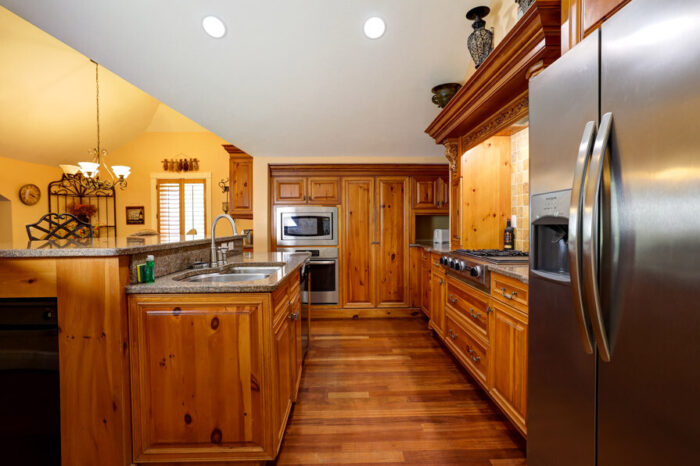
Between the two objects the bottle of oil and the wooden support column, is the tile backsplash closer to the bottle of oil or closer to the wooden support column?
the bottle of oil

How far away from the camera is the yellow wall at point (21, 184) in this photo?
17.3 ft

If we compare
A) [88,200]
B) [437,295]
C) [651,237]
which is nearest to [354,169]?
[437,295]

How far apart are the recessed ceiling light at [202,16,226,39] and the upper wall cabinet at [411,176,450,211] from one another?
266 centimetres

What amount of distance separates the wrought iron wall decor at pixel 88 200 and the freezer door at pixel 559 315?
7.01 m

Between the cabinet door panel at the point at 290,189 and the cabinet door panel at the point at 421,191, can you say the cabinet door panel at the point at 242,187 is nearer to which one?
the cabinet door panel at the point at 290,189

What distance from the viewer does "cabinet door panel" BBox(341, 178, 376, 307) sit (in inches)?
171

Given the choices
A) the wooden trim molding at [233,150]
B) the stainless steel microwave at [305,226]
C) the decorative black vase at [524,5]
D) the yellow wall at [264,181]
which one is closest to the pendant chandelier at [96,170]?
the wooden trim molding at [233,150]

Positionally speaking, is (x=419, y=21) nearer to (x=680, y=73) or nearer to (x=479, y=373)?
(x=680, y=73)

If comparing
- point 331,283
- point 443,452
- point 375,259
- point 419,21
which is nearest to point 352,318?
point 331,283

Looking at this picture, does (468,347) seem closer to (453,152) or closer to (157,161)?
(453,152)

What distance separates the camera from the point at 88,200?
21.0 feet

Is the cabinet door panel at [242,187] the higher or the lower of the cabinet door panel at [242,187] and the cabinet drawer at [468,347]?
the higher

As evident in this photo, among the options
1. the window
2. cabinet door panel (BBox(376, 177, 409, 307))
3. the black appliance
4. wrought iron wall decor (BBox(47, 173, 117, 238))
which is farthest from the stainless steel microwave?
wrought iron wall decor (BBox(47, 173, 117, 238))

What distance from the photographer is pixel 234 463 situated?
1.62 metres
